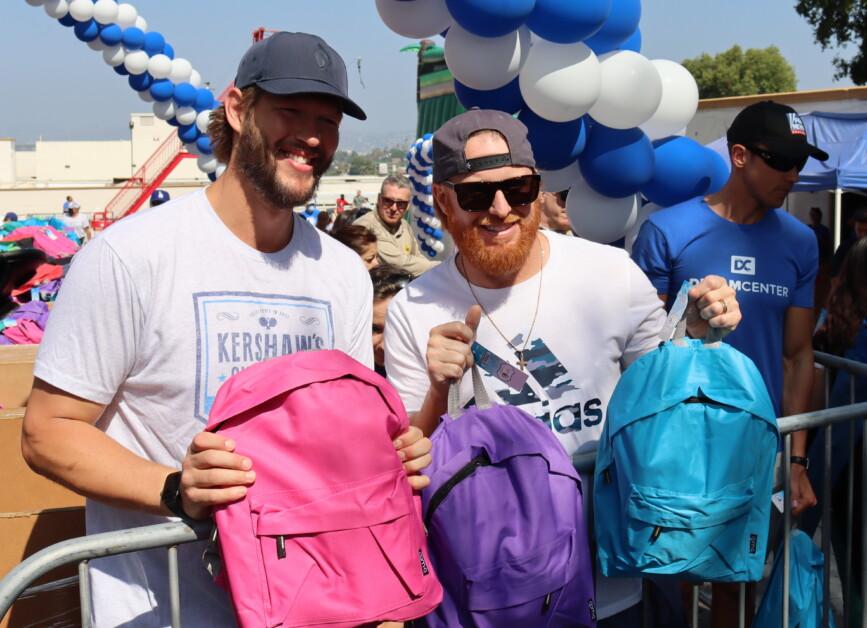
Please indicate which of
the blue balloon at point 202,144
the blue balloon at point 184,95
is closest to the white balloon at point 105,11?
the blue balloon at point 184,95

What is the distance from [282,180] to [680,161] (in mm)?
3381

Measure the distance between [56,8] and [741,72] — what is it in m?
60.9

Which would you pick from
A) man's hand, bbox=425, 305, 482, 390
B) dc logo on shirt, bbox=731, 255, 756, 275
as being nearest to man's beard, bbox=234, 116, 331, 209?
man's hand, bbox=425, 305, 482, 390

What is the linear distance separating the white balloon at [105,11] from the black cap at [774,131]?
5571mm

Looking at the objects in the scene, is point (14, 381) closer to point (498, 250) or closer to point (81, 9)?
point (498, 250)

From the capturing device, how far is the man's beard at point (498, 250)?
2.38 metres

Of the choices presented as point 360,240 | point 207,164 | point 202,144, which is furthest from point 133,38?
point 360,240

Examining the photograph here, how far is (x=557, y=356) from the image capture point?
237cm

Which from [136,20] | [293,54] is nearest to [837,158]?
[136,20]

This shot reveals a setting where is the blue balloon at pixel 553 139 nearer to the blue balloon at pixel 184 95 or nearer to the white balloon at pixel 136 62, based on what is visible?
the blue balloon at pixel 184 95

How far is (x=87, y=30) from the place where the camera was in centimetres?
701

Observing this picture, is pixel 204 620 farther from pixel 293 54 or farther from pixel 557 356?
pixel 293 54

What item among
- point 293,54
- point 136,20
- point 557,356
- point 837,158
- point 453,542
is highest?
point 136,20

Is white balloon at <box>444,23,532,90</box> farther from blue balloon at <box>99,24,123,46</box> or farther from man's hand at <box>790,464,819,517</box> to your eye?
blue balloon at <box>99,24,123,46</box>
